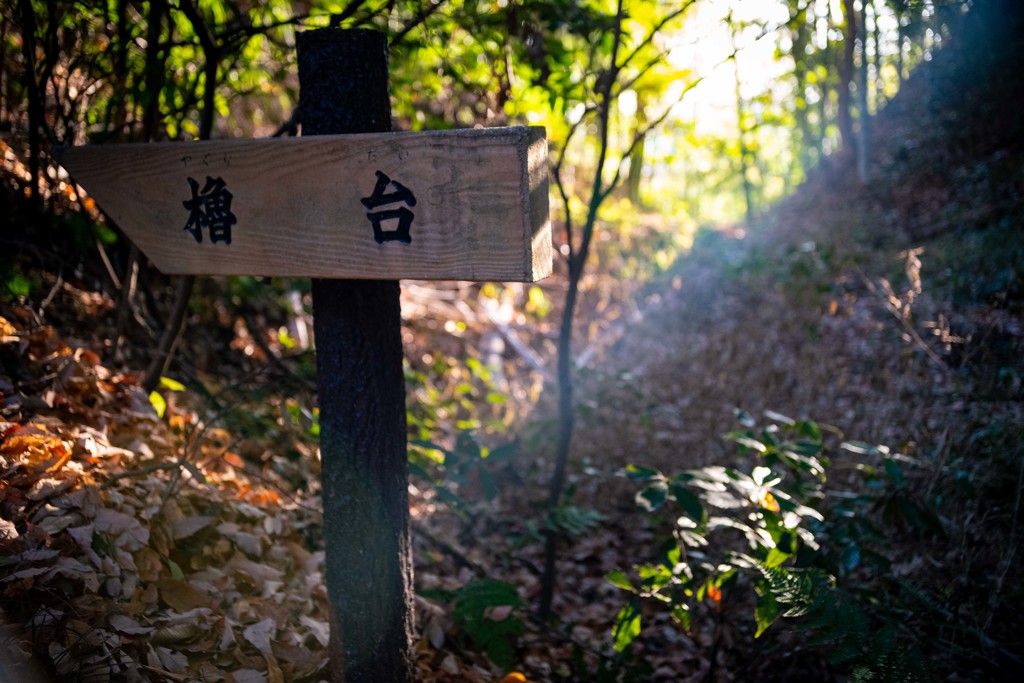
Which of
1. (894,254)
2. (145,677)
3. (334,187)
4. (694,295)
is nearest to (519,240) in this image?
(334,187)

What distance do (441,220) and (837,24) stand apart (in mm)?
8501

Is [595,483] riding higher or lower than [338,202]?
lower

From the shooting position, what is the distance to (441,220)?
180 centimetres

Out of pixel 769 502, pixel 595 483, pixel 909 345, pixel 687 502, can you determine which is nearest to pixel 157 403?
pixel 687 502

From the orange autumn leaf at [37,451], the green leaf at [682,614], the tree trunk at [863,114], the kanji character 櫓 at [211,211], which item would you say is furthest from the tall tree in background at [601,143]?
the tree trunk at [863,114]

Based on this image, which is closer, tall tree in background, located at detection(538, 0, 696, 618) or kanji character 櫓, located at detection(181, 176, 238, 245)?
kanji character 櫓, located at detection(181, 176, 238, 245)

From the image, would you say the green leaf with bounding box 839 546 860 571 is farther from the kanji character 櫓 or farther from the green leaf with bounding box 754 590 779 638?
the kanji character 櫓

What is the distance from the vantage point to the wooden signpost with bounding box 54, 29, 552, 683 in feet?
5.77

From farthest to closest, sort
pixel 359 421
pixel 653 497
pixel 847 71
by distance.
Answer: pixel 847 71 → pixel 653 497 → pixel 359 421

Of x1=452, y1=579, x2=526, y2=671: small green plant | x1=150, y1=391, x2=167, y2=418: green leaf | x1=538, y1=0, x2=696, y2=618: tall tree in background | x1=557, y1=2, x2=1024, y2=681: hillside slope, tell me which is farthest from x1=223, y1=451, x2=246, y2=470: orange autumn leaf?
x1=557, y1=2, x2=1024, y2=681: hillside slope

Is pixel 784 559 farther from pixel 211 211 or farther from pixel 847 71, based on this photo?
pixel 847 71

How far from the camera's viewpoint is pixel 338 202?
6.28ft

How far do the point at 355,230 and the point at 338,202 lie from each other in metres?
0.09

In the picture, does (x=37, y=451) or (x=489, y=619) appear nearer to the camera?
(x=37, y=451)
